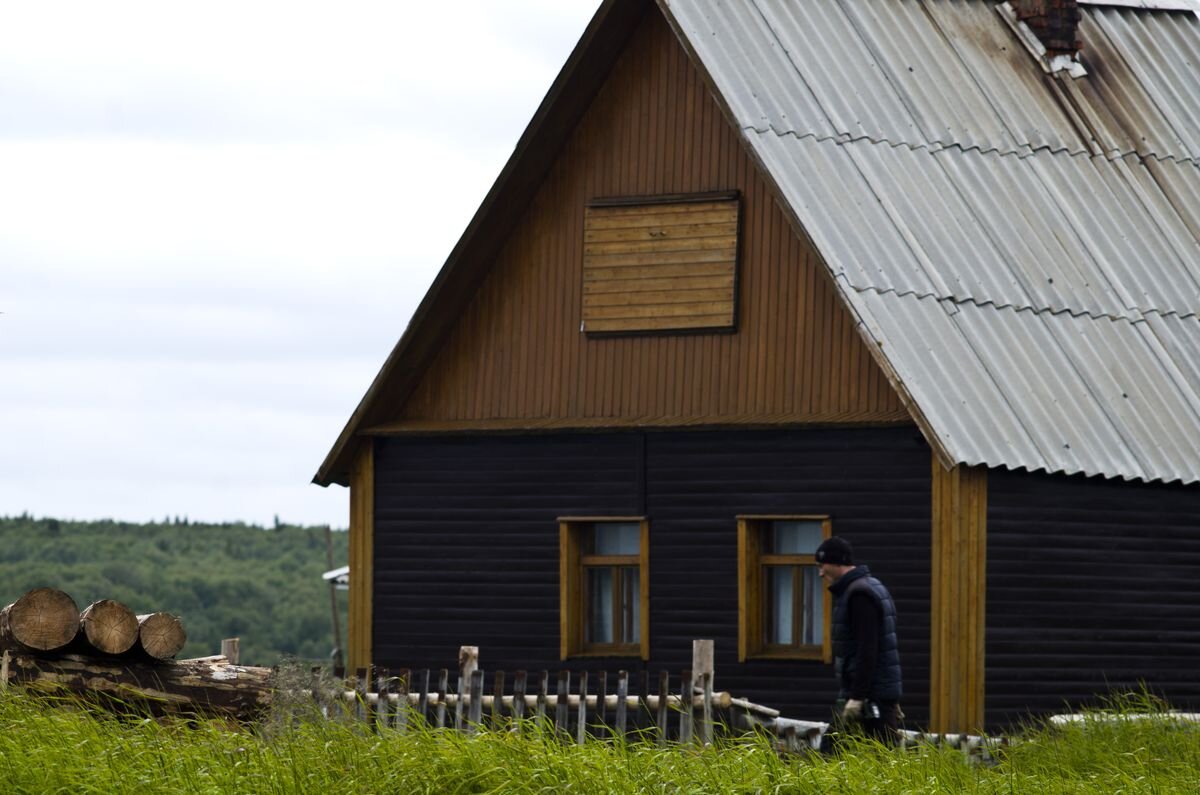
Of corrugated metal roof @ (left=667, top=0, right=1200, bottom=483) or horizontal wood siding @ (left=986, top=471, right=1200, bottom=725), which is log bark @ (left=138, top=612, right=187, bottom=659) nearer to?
corrugated metal roof @ (left=667, top=0, right=1200, bottom=483)

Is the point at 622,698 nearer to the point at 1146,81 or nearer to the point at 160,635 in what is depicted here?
the point at 160,635

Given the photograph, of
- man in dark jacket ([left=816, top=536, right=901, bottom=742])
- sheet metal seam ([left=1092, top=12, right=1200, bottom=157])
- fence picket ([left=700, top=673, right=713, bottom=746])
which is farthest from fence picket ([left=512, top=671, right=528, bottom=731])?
sheet metal seam ([left=1092, top=12, right=1200, bottom=157])

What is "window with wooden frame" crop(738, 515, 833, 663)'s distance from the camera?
2048cm

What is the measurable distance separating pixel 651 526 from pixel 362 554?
3.21m

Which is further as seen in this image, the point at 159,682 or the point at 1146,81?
the point at 1146,81

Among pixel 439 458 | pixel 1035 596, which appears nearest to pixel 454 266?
pixel 439 458

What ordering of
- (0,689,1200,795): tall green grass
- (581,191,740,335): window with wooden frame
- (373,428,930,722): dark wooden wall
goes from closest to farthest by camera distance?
(0,689,1200,795): tall green grass, (373,428,930,722): dark wooden wall, (581,191,740,335): window with wooden frame

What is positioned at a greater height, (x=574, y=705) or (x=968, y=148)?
(x=968, y=148)

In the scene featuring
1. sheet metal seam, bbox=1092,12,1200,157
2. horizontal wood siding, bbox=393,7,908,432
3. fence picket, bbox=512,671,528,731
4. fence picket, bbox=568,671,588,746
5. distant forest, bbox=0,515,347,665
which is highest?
sheet metal seam, bbox=1092,12,1200,157

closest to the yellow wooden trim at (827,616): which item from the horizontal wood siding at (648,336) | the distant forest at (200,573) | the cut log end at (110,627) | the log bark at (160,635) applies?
the horizontal wood siding at (648,336)

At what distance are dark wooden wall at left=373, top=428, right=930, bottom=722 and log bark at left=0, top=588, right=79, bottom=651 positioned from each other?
642 cm

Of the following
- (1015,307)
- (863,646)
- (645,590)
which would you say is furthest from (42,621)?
(1015,307)

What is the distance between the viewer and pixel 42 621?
53.2 feet

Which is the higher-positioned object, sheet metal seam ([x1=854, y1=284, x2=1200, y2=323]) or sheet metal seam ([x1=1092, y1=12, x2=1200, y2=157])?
sheet metal seam ([x1=1092, y1=12, x2=1200, y2=157])
